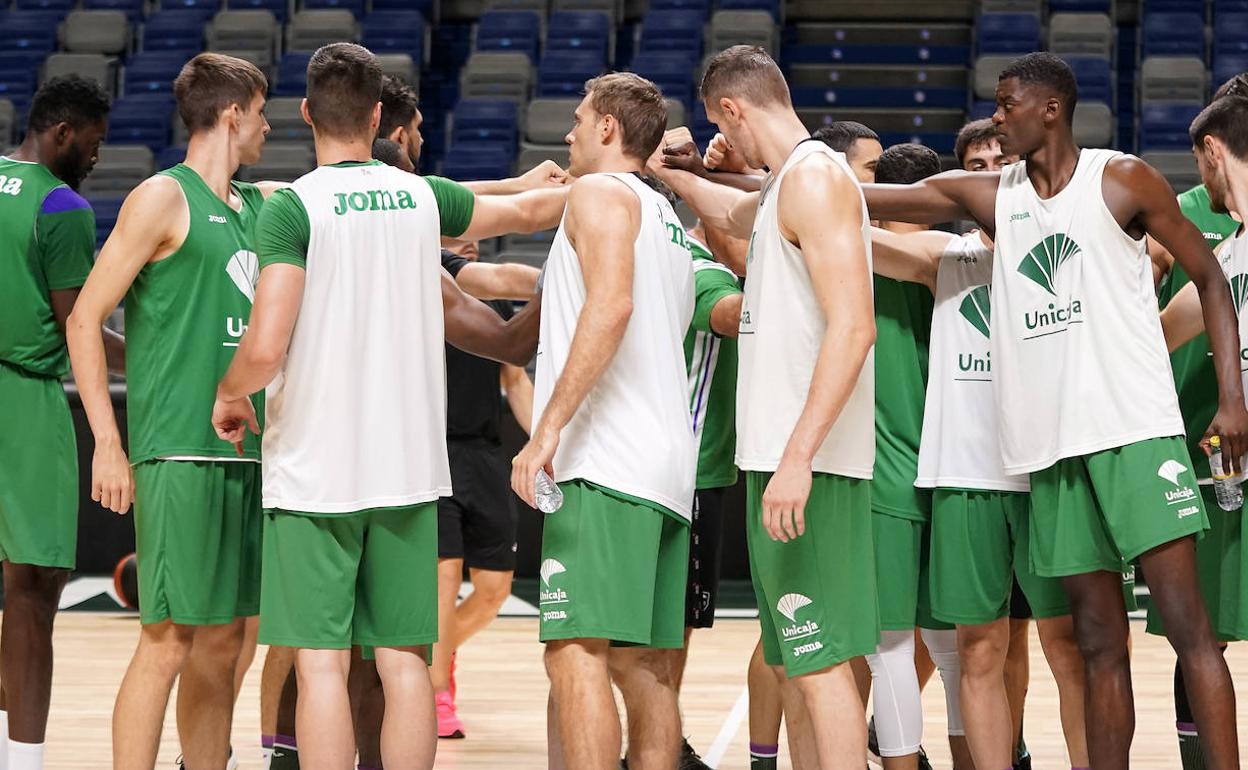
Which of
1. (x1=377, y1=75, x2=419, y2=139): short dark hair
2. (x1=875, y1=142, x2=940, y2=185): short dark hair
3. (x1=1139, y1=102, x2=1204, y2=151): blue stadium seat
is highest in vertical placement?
(x1=1139, y1=102, x2=1204, y2=151): blue stadium seat

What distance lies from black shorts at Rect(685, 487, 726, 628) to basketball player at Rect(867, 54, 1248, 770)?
1.13 meters

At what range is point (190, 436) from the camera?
395 centimetres

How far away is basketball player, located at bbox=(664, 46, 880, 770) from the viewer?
11.3ft

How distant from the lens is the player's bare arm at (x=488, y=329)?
4250 mm

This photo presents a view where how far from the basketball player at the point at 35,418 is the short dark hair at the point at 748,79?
6.29 ft

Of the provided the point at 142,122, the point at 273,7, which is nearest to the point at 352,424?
the point at 142,122

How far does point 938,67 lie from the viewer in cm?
1470

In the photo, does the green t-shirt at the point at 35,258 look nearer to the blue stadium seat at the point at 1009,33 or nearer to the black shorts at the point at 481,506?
the black shorts at the point at 481,506

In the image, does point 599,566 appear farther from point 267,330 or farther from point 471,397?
point 471,397

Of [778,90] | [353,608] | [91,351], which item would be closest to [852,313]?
[778,90]

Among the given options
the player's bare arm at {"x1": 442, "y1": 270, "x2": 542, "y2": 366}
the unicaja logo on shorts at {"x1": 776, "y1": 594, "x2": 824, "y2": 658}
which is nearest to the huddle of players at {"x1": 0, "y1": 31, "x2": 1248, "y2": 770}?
the unicaja logo on shorts at {"x1": 776, "y1": 594, "x2": 824, "y2": 658}

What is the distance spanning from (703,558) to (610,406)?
3.89ft

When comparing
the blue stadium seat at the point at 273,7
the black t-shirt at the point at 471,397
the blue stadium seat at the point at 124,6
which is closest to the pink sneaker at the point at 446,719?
the black t-shirt at the point at 471,397

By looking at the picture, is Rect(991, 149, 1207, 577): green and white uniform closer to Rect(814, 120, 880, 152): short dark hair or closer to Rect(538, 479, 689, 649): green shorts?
Rect(814, 120, 880, 152): short dark hair
